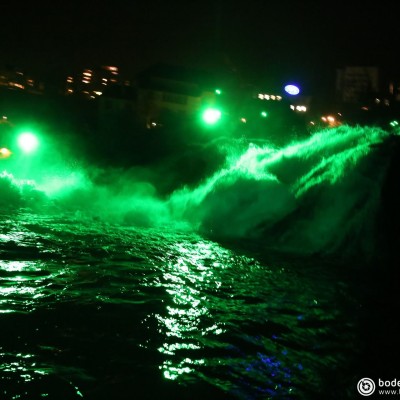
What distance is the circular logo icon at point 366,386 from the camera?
446 centimetres

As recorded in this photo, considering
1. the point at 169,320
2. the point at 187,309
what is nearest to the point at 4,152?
the point at 187,309

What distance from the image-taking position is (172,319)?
581cm

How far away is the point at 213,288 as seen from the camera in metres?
7.14

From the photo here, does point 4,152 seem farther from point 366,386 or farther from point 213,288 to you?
point 366,386

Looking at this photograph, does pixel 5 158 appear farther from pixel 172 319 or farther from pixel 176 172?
pixel 172 319

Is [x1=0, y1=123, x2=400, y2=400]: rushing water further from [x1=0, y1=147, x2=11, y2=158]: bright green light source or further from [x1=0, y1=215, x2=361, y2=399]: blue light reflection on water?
[x1=0, y1=147, x2=11, y2=158]: bright green light source

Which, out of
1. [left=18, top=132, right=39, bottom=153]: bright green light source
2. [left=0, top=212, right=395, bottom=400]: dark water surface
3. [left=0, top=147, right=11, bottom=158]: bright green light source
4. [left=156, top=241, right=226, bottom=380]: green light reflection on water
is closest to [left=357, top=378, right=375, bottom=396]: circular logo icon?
[left=0, top=212, right=395, bottom=400]: dark water surface

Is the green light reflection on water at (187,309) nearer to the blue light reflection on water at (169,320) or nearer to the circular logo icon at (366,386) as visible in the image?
the blue light reflection on water at (169,320)

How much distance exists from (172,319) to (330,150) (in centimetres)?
962

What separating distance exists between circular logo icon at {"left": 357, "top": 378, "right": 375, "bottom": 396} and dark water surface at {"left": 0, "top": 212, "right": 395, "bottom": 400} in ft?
0.25

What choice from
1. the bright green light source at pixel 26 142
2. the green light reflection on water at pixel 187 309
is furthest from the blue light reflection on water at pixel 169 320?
the bright green light source at pixel 26 142

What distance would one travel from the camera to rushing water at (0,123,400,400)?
14.8 ft

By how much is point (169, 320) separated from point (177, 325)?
0.18m

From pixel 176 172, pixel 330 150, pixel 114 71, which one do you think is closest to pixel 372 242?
pixel 330 150
